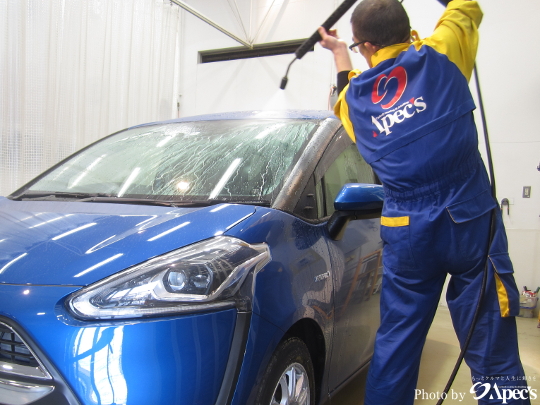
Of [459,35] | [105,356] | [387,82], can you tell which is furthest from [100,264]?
[459,35]

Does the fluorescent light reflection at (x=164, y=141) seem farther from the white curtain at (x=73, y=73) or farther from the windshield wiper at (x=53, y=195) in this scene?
the white curtain at (x=73, y=73)

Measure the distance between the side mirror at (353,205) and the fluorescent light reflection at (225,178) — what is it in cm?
37

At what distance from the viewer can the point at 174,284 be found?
3.40 feet

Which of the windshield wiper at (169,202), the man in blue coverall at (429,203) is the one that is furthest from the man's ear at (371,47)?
the windshield wiper at (169,202)

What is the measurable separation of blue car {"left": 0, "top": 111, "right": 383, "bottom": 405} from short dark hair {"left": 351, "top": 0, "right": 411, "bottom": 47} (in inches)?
17.6

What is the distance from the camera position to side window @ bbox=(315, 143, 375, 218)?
1659 mm

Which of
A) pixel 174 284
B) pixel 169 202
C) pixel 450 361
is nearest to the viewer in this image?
pixel 174 284

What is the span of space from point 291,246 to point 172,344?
0.48m

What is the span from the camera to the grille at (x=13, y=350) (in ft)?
3.15

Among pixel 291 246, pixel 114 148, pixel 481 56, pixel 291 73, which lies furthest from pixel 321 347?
pixel 291 73

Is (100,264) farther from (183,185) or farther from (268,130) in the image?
(268,130)

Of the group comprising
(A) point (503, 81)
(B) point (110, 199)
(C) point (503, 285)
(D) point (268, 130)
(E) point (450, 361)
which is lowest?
(E) point (450, 361)

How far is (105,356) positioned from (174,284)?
0.65ft

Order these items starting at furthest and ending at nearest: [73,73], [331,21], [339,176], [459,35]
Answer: [73,73] < [339,176] < [331,21] < [459,35]
